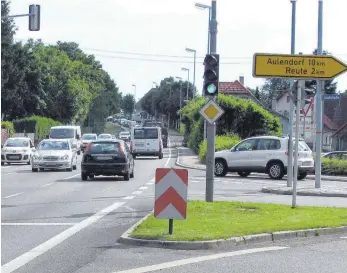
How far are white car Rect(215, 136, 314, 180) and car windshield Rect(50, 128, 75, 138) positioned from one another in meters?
23.3

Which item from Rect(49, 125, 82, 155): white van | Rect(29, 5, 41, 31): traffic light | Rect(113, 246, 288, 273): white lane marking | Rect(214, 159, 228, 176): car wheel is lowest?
Rect(113, 246, 288, 273): white lane marking

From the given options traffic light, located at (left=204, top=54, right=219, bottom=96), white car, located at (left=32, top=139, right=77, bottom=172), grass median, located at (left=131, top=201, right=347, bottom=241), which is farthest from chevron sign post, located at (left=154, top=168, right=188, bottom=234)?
white car, located at (left=32, top=139, right=77, bottom=172)

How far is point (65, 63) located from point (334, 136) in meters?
37.7

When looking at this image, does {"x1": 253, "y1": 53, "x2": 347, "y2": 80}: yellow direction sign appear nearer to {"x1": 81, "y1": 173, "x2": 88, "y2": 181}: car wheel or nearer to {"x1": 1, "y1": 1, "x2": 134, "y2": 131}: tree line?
{"x1": 81, "y1": 173, "x2": 88, "y2": 181}: car wheel

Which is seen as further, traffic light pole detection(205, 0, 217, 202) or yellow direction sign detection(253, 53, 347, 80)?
traffic light pole detection(205, 0, 217, 202)

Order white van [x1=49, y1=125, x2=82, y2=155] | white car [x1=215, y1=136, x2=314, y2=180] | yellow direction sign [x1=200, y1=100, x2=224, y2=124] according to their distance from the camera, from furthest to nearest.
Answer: white van [x1=49, y1=125, x2=82, y2=155] → white car [x1=215, y1=136, x2=314, y2=180] → yellow direction sign [x1=200, y1=100, x2=224, y2=124]

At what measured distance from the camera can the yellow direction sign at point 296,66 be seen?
17.2 m

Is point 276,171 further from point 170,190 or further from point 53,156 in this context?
point 170,190

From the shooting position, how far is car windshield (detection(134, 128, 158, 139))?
5831 cm

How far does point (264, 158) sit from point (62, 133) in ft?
86.1

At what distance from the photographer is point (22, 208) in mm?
18328

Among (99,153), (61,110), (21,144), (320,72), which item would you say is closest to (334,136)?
(61,110)

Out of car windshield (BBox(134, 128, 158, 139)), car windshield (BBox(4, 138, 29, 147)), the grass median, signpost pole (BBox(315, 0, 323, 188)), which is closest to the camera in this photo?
the grass median

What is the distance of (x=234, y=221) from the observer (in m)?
14.6
